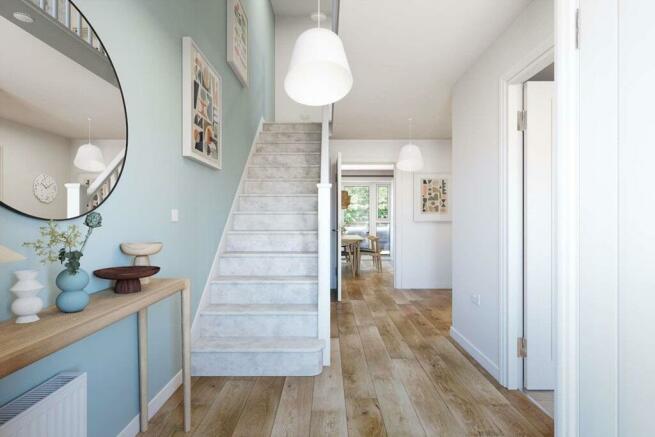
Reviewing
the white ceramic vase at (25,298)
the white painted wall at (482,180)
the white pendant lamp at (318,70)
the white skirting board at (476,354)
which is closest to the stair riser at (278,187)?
the white painted wall at (482,180)

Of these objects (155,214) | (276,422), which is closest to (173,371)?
(276,422)

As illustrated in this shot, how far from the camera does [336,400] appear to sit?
2.11m

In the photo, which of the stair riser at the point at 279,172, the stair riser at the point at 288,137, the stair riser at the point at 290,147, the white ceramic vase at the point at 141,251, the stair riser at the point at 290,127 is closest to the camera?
the white ceramic vase at the point at 141,251

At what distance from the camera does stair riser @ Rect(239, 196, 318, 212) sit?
12.1 ft

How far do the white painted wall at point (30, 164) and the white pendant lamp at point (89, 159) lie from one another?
51mm

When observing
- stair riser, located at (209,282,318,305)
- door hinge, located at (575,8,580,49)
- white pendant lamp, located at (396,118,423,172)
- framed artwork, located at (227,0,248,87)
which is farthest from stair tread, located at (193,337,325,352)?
white pendant lamp, located at (396,118,423,172)

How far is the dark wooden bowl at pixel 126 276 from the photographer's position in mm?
1386

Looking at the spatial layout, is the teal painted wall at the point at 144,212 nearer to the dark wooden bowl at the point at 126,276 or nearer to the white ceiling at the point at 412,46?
the dark wooden bowl at the point at 126,276

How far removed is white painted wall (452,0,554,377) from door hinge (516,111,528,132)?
15 centimetres

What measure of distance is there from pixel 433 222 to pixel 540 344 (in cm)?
339

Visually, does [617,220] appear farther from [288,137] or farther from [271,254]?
[288,137]

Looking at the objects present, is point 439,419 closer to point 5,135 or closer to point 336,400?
point 336,400

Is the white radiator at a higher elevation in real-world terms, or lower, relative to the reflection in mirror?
lower

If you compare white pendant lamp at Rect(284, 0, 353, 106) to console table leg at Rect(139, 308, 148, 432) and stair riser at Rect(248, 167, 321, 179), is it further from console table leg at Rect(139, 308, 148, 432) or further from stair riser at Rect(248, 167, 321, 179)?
stair riser at Rect(248, 167, 321, 179)
